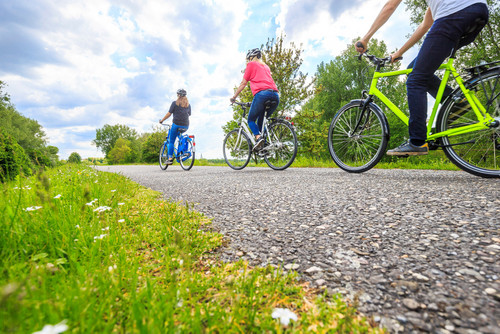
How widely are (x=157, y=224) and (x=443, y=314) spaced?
164cm

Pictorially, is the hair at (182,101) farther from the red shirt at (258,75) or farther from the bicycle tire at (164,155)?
the red shirt at (258,75)

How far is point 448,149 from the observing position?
3098 mm

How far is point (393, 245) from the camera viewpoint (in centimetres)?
134

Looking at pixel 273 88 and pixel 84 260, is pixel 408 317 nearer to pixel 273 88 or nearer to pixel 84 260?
pixel 84 260

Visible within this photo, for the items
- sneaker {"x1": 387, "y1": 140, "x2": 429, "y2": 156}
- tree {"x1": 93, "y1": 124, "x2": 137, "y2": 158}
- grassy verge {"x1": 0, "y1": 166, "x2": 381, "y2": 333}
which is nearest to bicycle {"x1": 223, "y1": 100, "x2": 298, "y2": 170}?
sneaker {"x1": 387, "y1": 140, "x2": 429, "y2": 156}

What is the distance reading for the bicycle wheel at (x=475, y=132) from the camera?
281 cm

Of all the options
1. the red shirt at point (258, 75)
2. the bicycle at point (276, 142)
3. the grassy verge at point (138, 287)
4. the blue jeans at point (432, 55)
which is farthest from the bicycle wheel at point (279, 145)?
the grassy verge at point (138, 287)

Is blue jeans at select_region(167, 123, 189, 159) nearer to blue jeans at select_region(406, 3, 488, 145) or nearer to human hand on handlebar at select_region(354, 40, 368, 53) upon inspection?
human hand on handlebar at select_region(354, 40, 368, 53)

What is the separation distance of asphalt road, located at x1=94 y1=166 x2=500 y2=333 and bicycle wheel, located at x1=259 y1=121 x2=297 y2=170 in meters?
3.23

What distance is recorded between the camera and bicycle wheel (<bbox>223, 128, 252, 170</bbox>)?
6.61 meters

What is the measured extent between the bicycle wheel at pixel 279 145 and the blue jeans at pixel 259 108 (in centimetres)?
30

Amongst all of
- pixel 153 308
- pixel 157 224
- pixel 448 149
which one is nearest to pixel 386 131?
pixel 448 149

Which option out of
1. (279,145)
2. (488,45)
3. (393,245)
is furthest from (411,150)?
(488,45)

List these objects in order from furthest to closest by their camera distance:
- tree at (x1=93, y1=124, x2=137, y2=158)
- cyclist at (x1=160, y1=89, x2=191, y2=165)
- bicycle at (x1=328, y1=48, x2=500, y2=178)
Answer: tree at (x1=93, y1=124, x2=137, y2=158) < cyclist at (x1=160, y1=89, x2=191, y2=165) < bicycle at (x1=328, y1=48, x2=500, y2=178)
